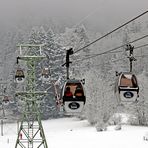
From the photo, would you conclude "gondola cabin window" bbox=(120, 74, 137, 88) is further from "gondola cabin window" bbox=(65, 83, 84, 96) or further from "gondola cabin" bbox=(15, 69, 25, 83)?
"gondola cabin" bbox=(15, 69, 25, 83)

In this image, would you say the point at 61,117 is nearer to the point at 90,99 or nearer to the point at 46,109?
the point at 46,109

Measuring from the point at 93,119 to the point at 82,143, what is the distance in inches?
926

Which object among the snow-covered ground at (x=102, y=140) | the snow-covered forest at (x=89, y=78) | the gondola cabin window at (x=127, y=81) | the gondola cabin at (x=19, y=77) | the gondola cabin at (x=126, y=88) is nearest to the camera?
the gondola cabin at (x=126, y=88)

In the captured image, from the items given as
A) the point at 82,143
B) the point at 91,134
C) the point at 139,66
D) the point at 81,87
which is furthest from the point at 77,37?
the point at 81,87

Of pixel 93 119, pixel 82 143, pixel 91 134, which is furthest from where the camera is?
pixel 93 119

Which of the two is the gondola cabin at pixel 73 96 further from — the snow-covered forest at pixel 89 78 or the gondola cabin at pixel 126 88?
the snow-covered forest at pixel 89 78

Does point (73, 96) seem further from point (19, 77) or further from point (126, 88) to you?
point (19, 77)

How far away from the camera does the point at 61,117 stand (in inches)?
4003

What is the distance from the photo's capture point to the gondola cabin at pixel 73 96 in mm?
18062

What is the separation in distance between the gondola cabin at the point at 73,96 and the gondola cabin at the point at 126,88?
1.28 metres

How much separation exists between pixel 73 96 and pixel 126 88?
6.06ft

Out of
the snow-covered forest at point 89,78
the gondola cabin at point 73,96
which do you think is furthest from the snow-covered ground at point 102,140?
the gondola cabin at point 73,96

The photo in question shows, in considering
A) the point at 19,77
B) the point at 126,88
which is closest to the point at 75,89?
the point at 126,88

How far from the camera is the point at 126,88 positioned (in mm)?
17984
